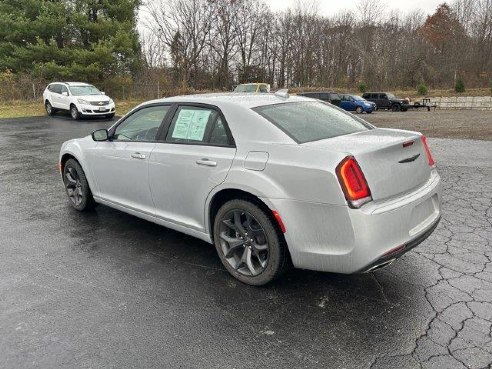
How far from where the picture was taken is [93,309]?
2.79 metres

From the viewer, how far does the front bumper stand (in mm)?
2480

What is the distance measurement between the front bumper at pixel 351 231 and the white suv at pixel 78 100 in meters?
17.2

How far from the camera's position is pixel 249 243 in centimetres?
306

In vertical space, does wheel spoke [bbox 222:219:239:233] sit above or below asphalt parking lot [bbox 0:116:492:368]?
above

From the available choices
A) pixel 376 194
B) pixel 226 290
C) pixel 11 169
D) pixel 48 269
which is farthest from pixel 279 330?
pixel 11 169

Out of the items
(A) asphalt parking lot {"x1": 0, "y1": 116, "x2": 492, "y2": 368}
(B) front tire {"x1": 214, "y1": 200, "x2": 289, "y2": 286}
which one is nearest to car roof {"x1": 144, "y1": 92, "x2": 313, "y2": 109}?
(B) front tire {"x1": 214, "y1": 200, "x2": 289, "y2": 286}

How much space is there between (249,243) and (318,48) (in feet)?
167

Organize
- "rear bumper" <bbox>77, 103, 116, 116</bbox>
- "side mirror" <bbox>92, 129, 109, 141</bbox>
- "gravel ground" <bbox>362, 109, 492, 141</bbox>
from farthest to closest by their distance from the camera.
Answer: "rear bumper" <bbox>77, 103, 116, 116</bbox> → "gravel ground" <bbox>362, 109, 492, 141</bbox> → "side mirror" <bbox>92, 129, 109, 141</bbox>

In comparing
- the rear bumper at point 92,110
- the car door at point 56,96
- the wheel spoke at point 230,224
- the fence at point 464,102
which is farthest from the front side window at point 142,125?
the fence at point 464,102

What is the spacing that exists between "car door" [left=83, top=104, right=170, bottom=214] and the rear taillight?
203 centimetres

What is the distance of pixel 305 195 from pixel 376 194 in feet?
1.59

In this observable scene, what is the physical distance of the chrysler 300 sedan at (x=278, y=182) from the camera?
2539 mm

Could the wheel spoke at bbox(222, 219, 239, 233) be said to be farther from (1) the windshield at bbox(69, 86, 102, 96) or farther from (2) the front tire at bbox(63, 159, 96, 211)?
(1) the windshield at bbox(69, 86, 102, 96)

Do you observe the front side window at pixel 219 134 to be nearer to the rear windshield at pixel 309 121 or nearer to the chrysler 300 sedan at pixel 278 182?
the chrysler 300 sedan at pixel 278 182
